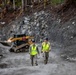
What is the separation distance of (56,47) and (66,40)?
1.63 metres

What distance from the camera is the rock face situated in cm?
3297

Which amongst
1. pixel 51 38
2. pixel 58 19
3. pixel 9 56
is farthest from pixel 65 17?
pixel 9 56

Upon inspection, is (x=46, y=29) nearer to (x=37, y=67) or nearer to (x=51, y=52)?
(x=51, y=52)

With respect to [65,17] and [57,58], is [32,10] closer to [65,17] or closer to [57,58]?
[65,17]

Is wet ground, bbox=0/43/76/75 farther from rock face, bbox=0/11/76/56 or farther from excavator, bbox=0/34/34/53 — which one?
rock face, bbox=0/11/76/56

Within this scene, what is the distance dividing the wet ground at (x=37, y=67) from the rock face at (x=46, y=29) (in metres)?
4.11

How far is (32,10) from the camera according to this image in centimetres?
4394

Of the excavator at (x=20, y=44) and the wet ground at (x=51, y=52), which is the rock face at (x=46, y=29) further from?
the excavator at (x=20, y=44)

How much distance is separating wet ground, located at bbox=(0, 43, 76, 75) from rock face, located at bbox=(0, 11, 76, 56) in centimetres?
411

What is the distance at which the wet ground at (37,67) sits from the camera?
807 inches

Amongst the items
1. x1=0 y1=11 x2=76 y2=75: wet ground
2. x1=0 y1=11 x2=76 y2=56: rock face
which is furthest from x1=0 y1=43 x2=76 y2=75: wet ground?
Result: x1=0 y1=11 x2=76 y2=56: rock face

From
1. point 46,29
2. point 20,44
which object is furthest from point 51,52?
point 46,29

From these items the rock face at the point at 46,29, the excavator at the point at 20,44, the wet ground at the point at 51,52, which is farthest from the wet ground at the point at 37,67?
the rock face at the point at 46,29

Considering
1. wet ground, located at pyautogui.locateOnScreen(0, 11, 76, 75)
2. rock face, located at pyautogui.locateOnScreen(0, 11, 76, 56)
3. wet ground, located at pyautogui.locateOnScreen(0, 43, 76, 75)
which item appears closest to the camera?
wet ground, located at pyautogui.locateOnScreen(0, 43, 76, 75)
